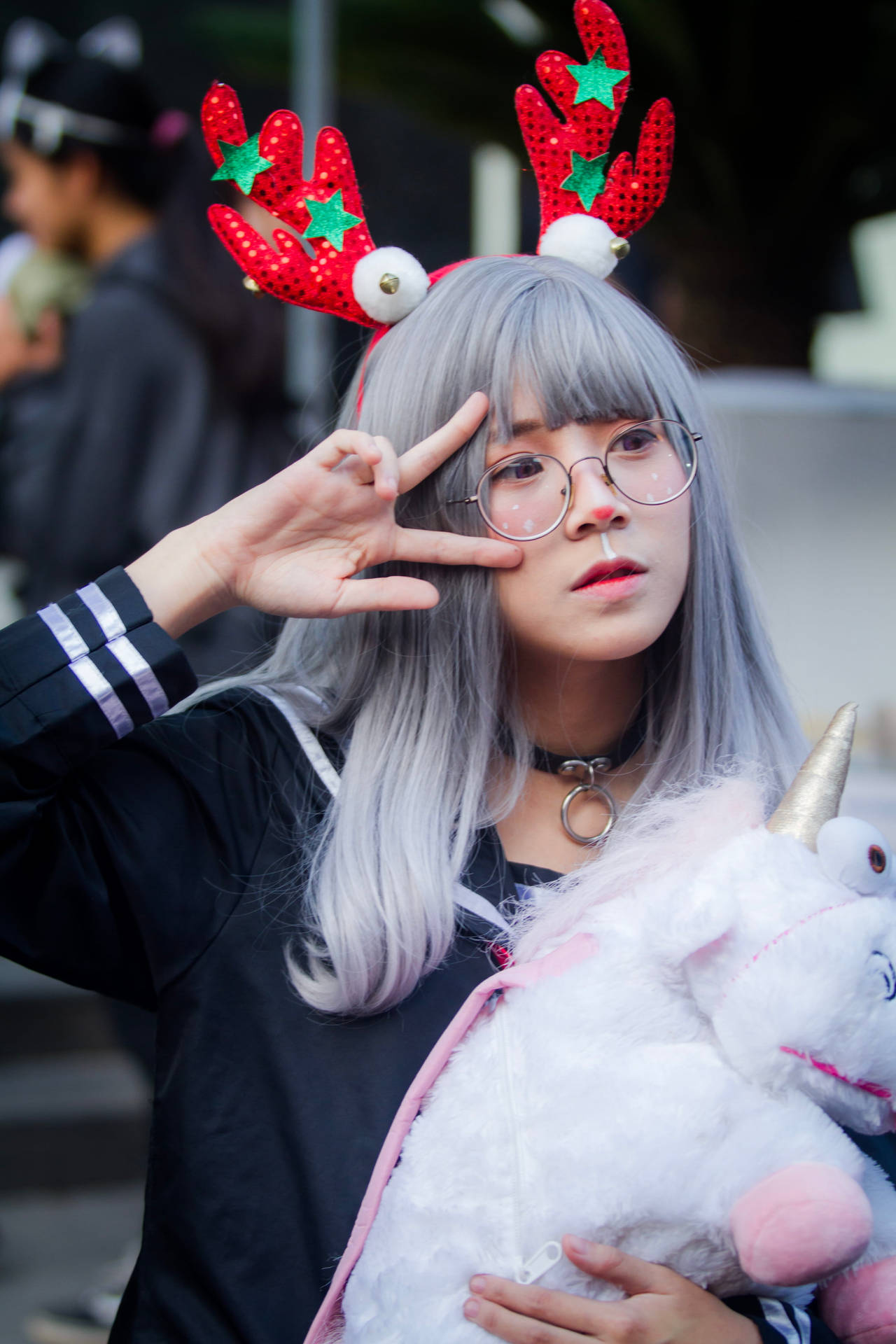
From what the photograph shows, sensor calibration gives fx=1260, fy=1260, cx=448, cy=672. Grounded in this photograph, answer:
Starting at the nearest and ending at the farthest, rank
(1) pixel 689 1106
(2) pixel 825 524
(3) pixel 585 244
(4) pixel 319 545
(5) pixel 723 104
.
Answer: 1. (1) pixel 689 1106
2. (4) pixel 319 545
3. (3) pixel 585 244
4. (2) pixel 825 524
5. (5) pixel 723 104

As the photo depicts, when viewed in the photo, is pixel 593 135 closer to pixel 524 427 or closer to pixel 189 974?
pixel 524 427

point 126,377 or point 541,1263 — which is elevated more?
point 126,377

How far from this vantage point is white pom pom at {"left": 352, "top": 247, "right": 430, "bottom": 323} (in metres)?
1.43

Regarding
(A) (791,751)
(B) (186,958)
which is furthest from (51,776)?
(A) (791,751)

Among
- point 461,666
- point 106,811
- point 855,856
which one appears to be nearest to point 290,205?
point 461,666

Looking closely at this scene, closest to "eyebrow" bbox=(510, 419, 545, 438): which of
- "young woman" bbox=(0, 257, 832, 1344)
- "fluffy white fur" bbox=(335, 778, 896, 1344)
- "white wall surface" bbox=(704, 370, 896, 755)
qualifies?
"young woman" bbox=(0, 257, 832, 1344)

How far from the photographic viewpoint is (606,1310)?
106cm

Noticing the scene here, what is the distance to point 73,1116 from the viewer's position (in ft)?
10.9

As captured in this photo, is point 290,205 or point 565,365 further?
point 290,205

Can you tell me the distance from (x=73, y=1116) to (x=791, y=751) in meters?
2.53

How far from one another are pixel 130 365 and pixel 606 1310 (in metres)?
2.14

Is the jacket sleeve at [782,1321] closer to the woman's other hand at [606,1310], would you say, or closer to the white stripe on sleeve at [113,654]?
the woman's other hand at [606,1310]

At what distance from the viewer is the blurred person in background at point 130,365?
8.65 feet

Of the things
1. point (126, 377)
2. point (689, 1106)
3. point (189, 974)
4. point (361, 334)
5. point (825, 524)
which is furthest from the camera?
point (825, 524)
